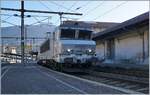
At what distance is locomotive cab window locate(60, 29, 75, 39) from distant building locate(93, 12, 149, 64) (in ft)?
10.7

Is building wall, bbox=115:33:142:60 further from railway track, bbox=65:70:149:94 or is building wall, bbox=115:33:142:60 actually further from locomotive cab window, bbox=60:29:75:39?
locomotive cab window, bbox=60:29:75:39

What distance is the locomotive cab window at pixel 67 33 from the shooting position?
27.6m

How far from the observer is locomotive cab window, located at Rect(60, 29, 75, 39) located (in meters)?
27.6

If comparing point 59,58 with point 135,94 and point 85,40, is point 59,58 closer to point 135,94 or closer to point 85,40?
point 85,40

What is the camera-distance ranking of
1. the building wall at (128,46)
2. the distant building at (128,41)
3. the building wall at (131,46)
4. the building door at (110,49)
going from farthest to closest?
the building door at (110,49), the building wall at (128,46), the building wall at (131,46), the distant building at (128,41)

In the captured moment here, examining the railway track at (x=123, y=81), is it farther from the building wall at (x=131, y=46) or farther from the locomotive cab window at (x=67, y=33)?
the building wall at (x=131, y=46)

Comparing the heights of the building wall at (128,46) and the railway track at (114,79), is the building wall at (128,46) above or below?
above

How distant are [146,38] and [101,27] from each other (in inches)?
2227

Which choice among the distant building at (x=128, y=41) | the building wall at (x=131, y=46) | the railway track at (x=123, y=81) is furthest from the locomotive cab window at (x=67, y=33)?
the building wall at (x=131, y=46)

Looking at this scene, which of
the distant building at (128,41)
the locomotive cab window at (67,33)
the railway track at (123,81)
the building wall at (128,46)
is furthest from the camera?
the building wall at (128,46)

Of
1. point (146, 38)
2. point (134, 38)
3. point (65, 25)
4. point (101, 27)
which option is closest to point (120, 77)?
point (65, 25)

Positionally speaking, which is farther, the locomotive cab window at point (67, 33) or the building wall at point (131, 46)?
the building wall at point (131, 46)

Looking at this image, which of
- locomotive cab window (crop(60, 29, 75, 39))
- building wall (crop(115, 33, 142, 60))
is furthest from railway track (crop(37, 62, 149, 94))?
building wall (crop(115, 33, 142, 60))

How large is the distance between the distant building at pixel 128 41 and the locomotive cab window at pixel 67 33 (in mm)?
3247
